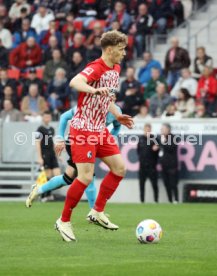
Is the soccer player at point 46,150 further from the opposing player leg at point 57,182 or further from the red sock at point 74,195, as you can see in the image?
the red sock at point 74,195

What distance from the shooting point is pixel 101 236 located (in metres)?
12.4

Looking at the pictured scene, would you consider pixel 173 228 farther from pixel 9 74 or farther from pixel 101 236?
pixel 9 74

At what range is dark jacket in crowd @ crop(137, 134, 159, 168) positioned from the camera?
23.3m

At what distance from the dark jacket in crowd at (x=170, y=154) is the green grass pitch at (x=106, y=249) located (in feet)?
21.9

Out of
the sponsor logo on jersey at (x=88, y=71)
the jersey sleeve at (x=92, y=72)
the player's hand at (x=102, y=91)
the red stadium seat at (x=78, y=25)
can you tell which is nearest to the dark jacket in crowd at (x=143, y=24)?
the red stadium seat at (x=78, y=25)

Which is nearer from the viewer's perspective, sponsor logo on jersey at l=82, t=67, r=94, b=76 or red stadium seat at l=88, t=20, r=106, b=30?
sponsor logo on jersey at l=82, t=67, r=94, b=76

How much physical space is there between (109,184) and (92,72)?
1.67 metres

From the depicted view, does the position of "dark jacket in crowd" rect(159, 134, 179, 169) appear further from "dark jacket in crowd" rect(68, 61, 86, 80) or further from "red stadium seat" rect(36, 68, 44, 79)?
"red stadium seat" rect(36, 68, 44, 79)

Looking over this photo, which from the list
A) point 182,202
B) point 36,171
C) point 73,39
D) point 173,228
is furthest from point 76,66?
point 173,228

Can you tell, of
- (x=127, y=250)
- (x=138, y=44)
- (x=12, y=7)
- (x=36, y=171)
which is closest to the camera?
(x=127, y=250)

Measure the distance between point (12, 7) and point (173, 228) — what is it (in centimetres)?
1718

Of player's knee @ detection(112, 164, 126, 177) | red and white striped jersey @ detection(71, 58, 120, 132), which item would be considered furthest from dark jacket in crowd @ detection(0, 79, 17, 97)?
red and white striped jersey @ detection(71, 58, 120, 132)

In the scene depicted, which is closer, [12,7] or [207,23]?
[207,23]

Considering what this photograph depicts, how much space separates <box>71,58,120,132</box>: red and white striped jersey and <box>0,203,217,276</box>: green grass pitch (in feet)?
4.48
